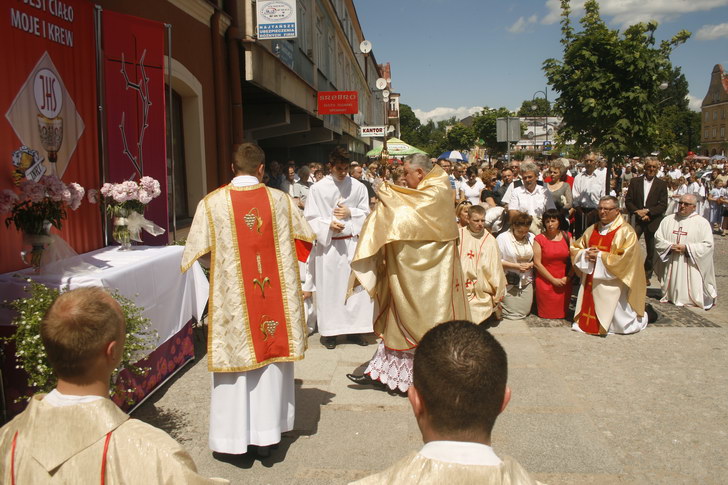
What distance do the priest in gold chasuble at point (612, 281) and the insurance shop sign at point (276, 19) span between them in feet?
18.8

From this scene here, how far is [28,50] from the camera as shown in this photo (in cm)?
453

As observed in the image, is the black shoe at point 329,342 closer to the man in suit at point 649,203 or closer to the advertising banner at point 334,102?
the man in suit at point 649,203

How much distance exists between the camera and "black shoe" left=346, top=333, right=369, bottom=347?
21.7 ft

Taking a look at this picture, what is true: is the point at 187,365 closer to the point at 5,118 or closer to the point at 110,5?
the point at 5,118

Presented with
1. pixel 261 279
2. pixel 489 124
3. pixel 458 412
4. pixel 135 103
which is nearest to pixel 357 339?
pixel 261 279

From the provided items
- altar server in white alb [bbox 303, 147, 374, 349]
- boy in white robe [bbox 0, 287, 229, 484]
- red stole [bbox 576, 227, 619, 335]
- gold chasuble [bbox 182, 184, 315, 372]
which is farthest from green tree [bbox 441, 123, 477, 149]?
boy in white robe [bbox 0, 287, 229, 484]

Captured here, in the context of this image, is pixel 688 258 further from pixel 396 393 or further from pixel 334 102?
pixel 334 102

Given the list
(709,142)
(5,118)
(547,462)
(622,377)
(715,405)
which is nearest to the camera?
(547,462)

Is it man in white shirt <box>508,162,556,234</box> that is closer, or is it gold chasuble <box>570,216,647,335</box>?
gold chasuble <box>570,216,647,335</box>

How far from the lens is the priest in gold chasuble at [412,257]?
4.75m

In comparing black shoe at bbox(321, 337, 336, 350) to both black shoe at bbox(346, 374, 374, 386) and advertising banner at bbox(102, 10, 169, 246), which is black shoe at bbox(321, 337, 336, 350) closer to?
black shoe at bbox(346, 374, 374, 386)

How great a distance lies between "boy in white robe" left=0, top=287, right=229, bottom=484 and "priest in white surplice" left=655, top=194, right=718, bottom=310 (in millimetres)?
7852

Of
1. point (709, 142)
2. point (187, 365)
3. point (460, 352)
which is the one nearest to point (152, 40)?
point (187, 365)

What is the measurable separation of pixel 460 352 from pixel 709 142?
4200 inches
